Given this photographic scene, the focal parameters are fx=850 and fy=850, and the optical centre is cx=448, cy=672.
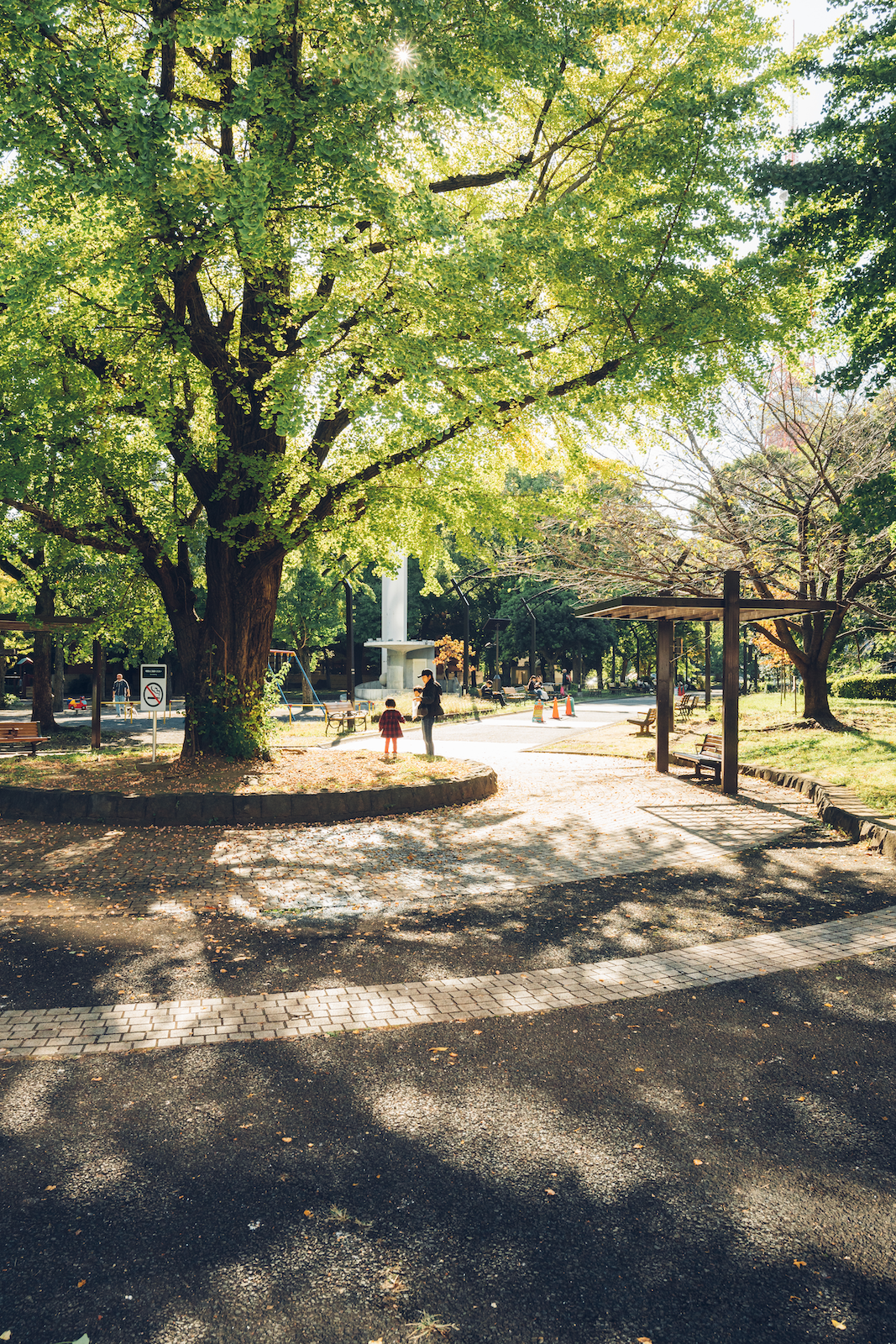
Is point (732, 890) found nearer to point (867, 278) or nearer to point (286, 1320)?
point (286, 1320)

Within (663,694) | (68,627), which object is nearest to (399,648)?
(68,627)

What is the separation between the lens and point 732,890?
768cm

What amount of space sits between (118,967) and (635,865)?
199 inches

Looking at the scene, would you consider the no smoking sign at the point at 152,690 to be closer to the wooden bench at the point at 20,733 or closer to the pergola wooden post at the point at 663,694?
the wooden bench at the point at 20,733

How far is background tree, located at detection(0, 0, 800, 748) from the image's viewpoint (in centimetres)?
848

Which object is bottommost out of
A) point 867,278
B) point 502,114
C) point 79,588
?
point 79,588

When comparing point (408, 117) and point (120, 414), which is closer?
point (408, 117)

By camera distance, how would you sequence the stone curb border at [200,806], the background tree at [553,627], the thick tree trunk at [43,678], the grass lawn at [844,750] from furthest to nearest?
the background tree at [553,627] < the thick tree trunk at [43,678] < the grass lawn at [844,750] < the stone curb border at [200,806]

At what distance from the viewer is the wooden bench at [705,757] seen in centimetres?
1401

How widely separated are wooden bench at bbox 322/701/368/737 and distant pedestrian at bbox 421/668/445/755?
719cm

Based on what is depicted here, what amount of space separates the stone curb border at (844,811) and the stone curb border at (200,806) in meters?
5.34

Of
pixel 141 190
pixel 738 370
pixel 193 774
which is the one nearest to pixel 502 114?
pixel 738 370

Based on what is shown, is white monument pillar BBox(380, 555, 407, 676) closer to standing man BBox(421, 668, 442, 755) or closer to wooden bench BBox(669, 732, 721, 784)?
standing man BBox(421, 668, 442, 755)

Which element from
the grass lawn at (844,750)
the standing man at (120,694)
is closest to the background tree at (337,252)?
the grass lawn at (844,750)
